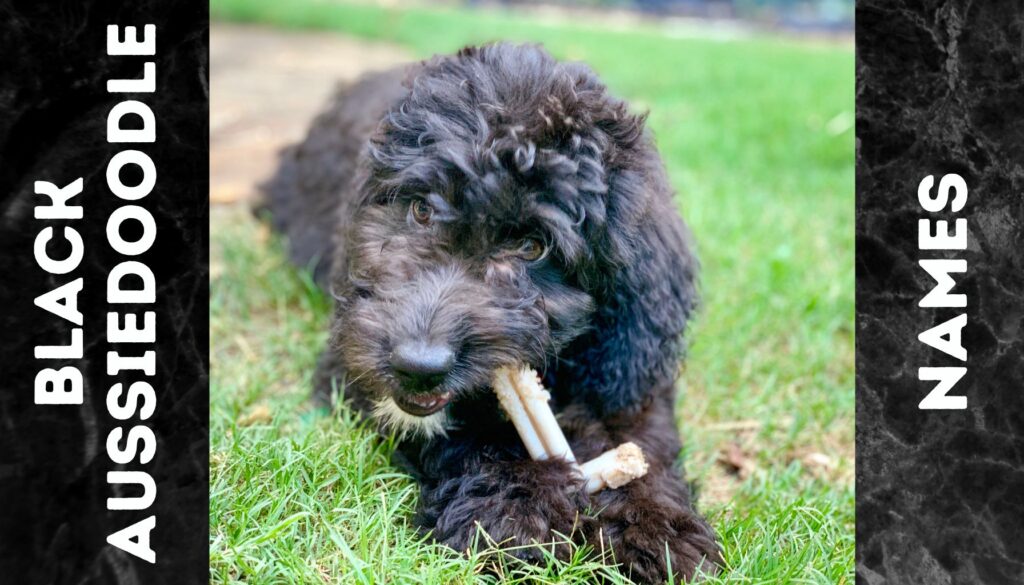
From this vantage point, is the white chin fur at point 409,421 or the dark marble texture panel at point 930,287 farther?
the white chin fur at point 409,421

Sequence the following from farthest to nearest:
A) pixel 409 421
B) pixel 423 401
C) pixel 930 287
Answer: pixel 409 421 < pixel 423 401 < pixel 930 287

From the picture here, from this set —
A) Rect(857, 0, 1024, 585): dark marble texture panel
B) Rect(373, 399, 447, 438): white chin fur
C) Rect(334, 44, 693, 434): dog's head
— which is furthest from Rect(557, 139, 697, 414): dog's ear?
Rect(857, 0, 1024, 585): dark marble texture panel

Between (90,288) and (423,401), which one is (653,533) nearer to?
(423,401)

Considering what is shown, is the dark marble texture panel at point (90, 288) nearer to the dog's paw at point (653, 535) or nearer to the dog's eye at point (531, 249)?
the dog's eye at point (531, 249)

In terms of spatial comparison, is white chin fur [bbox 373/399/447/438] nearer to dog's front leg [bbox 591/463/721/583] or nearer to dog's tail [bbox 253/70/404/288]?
dog's front leg [bbox 591/463/721/583]

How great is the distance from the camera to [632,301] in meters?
3.40

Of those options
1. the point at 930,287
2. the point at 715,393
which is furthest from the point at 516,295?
the point at 715,393

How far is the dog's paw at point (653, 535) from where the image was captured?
298 cm

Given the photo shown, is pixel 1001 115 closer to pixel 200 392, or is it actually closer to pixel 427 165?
pixel 427 165

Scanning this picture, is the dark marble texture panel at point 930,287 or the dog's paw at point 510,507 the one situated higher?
the dark marble texture panel at point 930,287

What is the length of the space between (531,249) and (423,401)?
546 mm

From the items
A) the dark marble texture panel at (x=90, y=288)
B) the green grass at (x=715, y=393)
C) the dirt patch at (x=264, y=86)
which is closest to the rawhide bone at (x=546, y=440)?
the green grass at (x=715, y=393)

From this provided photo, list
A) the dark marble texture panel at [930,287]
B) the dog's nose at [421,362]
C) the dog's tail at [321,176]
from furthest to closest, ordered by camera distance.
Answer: the dog's tail at [321,176] → the dog's nose at [421,362] → the dark marble texture panel at [930,287]

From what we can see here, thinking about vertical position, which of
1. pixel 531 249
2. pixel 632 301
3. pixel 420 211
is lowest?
pixel 632 301
